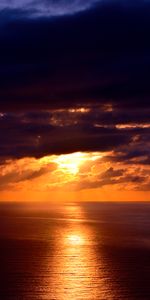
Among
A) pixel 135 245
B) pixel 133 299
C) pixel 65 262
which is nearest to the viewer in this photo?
pixel 133 299

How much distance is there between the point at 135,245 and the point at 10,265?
173 ft

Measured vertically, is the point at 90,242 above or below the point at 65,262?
below

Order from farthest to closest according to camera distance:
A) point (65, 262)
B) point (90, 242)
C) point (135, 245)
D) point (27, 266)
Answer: point (90, 242)
point (135, 245)
point (65, 262)
point (27, 266)

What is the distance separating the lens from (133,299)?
7219 cm

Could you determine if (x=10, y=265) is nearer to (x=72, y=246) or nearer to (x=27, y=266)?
(x=27, y=266)

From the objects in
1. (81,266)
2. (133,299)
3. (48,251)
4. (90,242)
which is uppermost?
(133,299)

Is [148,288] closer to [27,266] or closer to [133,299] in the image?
[133,299]

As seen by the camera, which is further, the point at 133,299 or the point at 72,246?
the point at 72,246

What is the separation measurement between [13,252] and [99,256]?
2207 cm

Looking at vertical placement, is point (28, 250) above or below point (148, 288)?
below

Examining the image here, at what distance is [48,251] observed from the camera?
418 ft

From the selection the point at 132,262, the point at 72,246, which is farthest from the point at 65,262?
the point at 72,246

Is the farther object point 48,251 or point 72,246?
point 72,246

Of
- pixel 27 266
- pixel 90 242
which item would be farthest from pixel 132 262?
pixel 90 242
